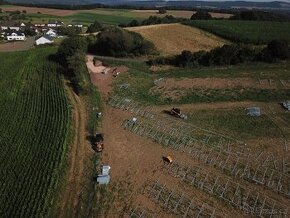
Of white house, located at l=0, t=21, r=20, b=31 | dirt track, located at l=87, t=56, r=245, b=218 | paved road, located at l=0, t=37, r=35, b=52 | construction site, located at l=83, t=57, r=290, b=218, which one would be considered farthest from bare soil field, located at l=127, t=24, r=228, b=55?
white house, located at l=0, t=21, r=20, b=31

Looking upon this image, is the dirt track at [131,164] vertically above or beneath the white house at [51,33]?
beneath

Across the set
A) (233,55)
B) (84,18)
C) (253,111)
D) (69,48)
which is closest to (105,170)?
(253,111)


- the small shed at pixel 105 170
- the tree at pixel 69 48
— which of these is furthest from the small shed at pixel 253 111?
the tree at pixel 69 48

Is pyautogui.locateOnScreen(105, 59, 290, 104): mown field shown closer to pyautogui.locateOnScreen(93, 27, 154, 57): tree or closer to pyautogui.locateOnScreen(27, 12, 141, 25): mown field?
pyautogui.locateOnScreen(93, 27, 154, 57): tree

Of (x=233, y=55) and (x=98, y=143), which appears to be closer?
(x=98, y=143)

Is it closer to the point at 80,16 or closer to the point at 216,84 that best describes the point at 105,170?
the point at 216,84

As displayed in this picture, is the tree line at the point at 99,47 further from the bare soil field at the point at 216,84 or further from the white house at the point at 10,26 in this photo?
the white house at the point at 10,26
